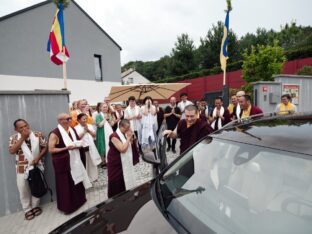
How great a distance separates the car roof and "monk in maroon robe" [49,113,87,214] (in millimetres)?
2682

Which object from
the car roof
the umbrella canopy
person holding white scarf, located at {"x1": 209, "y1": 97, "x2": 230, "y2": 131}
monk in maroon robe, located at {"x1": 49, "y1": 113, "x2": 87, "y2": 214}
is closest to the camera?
the car roof

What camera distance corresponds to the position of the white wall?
12.0m

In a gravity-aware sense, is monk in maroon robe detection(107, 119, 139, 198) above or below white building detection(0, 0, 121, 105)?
below

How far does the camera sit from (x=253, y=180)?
Answer: 1475 millimetres

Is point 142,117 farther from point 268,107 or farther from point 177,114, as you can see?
point 268,107

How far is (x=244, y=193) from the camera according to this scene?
4.78 ft

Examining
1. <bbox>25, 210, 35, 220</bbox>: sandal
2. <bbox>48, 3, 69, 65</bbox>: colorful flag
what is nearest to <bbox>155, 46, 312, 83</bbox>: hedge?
<bbox>48, 3, 69, 65</bbox>: colorful flag

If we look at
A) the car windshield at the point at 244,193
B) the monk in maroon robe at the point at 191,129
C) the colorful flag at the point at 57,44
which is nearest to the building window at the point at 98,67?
the colorful flag at the point at 57,44

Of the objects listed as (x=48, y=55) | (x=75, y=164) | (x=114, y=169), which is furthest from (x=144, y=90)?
(x=48, y=55)

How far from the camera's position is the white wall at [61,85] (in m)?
Result: 12.0

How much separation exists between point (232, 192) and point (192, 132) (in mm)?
2049

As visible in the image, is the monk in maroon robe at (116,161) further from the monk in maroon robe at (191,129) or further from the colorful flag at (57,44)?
the colorful flag at (57,44)

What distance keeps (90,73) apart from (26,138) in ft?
44.7

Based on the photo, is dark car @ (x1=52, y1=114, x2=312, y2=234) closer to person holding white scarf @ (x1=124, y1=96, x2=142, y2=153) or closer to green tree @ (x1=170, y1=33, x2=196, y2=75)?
person holding white scarf @ (x1=124, y1=96, x2=142, y2=153)
